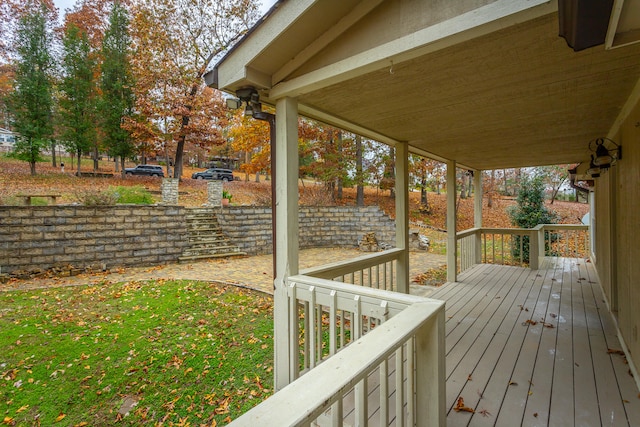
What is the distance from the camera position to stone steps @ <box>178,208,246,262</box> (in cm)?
847

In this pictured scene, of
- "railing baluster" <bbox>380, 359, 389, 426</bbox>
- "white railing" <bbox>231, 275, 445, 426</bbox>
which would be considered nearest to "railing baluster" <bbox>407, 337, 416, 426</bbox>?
"white railing" <bbox>231, 275, 445, 426</bbox>

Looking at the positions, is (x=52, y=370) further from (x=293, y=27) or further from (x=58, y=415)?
(x=293, y=27)

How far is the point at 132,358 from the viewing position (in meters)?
3.39

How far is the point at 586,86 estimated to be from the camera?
7.43 ft

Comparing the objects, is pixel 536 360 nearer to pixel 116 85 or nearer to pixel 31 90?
pixel 116 85

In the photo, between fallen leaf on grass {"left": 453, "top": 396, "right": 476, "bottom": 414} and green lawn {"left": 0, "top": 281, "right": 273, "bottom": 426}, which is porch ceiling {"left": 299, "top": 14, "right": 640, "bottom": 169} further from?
green lawn {"left": 0, "top": 281, "right": 273, "bottom": 426}

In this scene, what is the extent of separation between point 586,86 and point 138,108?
16.0 metres

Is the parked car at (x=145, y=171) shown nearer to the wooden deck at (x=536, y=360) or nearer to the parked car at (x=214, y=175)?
the parked car at (x=214, y=175)

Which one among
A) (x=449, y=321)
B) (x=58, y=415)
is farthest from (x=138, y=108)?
(x=449, y=321)

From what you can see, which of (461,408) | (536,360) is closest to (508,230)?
(536,360)

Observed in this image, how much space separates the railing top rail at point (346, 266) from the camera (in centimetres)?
261

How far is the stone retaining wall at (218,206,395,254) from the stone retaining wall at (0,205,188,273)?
1.63 m

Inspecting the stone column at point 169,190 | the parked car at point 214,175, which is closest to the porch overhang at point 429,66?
the stone column at point 169,190

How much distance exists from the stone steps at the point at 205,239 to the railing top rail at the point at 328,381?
798 centimetres
